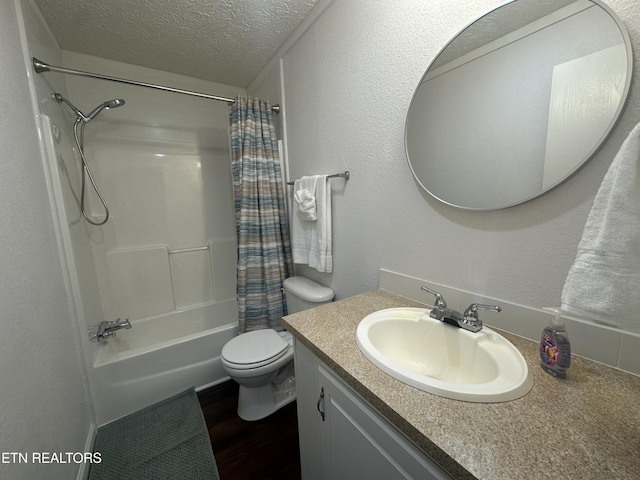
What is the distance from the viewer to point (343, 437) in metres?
0.71

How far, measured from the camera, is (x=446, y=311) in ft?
2.74

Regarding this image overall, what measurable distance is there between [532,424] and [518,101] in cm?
83

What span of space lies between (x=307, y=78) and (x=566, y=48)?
4.16 ft

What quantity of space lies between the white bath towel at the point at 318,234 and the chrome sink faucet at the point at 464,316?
0.70 meters

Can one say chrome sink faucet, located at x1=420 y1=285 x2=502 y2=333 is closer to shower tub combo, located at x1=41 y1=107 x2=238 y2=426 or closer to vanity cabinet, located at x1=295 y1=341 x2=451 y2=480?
vanity cabinet, located at x1=295 y1=341 x2=451 y2=480

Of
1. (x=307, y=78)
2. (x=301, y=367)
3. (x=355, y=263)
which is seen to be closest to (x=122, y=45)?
(x=307, y=78)

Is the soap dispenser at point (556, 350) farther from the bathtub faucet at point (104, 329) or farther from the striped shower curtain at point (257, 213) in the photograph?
the bathtub faucet at point (104, 329)

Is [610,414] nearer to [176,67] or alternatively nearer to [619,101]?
[619,101]

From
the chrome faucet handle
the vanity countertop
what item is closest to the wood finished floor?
the vanity countertop

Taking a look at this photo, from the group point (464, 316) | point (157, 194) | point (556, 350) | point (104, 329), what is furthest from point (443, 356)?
point (157, 194)

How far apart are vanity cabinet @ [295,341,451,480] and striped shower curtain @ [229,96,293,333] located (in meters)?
0.90

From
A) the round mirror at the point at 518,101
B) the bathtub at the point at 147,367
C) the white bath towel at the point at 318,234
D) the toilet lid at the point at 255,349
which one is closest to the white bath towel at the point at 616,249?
the round mirror at the point at 518,101

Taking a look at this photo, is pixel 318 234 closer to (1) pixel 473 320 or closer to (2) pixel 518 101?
(1) pixel 473 320

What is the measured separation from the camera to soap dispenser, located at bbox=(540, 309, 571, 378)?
574 millimetres
